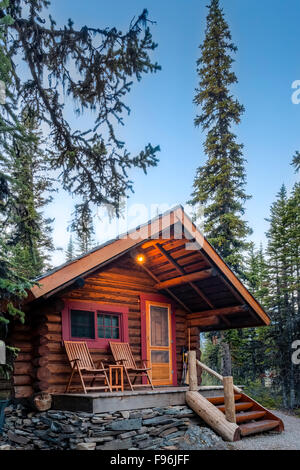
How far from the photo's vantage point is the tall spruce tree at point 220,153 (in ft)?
50.7

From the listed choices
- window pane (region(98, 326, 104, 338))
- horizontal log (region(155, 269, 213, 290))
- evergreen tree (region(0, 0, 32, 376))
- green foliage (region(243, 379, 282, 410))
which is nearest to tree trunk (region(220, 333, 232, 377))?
green foliage (region(243, 379, 282, 410))

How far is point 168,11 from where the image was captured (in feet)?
31.7

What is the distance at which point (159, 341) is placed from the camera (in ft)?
31.5

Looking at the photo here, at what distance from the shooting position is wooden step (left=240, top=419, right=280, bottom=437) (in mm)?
7480

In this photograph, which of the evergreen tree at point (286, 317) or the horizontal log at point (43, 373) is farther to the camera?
the evergreen tree at point (286, 317)

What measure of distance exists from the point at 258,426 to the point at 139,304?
11.8ft

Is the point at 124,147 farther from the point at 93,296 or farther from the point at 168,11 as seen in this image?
the point at 168,11

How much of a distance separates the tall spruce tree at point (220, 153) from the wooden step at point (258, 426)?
6233 mm

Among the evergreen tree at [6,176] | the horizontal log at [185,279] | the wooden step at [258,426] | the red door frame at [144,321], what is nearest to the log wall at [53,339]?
the red door frame at [144,321]

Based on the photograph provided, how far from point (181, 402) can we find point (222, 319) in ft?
10.5

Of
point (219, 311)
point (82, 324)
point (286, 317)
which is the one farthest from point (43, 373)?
point (286, 317)

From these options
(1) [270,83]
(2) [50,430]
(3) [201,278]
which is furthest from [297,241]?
(2) [50,430]

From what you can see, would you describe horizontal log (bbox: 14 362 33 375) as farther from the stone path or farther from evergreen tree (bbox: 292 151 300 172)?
evergreen tree (bbox: 292 151 300 172)

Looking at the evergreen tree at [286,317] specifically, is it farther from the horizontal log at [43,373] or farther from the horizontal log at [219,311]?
the horizontal log at [43,373]
